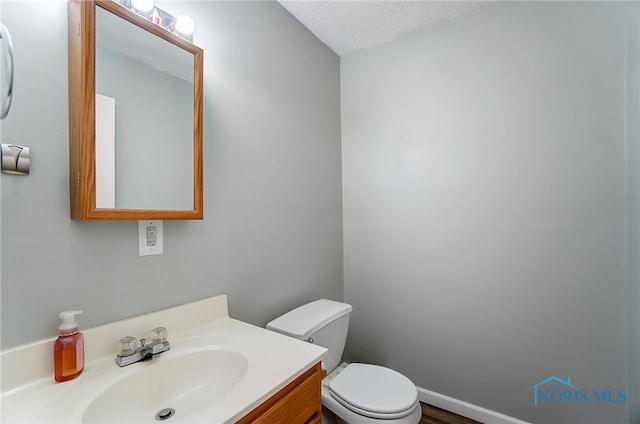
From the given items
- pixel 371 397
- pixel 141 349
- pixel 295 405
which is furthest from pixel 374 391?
pixel 141 349

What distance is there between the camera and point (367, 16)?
166 cm

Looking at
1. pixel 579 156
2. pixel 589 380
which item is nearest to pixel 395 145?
pixel 579 156

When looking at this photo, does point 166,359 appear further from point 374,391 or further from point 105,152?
point 374,391

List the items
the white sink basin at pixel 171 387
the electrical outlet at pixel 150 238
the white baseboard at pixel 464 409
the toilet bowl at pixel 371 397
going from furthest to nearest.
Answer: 1. the white baseboard at pixel 464 409
2. the toilet bowl at pixel 371 397
3. the electrical outlet at pixel 150 238
4. the white sink basin at pixel 171 387

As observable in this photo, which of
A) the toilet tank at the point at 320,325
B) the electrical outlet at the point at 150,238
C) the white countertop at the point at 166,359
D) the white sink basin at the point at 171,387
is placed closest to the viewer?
the white countertop at the point at 166,359

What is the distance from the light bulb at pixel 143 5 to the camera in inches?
35.9

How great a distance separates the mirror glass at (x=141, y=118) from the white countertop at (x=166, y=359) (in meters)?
Result: 0.41

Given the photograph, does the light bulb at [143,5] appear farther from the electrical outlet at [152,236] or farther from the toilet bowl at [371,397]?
the toilet bowl at [371,397]

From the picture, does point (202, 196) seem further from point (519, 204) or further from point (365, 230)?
point (519, 204)

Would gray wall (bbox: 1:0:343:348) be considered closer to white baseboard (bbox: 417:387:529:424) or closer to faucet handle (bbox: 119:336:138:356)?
faucet handle (bbox: 119:336:138:356)

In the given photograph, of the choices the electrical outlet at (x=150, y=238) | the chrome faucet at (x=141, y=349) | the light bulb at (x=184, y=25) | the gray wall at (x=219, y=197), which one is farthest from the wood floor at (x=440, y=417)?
the light bulb at (x=184, y=25)

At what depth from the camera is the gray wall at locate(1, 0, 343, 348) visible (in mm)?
748

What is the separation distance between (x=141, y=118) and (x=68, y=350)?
0.73m

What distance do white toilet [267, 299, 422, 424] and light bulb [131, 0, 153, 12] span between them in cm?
133
